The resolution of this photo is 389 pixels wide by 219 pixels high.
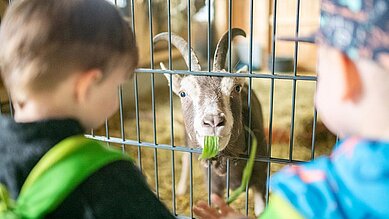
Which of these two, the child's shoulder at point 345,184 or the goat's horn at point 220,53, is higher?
the goat's horn at point 220,53

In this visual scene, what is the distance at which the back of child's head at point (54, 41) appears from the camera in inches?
29.5

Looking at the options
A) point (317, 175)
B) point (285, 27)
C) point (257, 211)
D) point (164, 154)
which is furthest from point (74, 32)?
point (285, 27)

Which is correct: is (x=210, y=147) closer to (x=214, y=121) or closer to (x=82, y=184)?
(x=214, y=121)

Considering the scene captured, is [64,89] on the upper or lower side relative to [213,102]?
upper

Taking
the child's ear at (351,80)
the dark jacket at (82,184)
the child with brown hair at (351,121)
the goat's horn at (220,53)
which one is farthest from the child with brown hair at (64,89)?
the goat's horn at (220,53)

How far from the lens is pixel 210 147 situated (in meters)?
1.55

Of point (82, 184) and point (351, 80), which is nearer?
point (351, 80)

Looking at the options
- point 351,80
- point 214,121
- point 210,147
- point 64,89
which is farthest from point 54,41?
point 214,121

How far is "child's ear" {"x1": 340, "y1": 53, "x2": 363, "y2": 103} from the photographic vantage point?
Answer: 1.90ft

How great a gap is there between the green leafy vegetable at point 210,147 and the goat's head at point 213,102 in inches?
2.6

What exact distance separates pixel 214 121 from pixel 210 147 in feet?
0.56

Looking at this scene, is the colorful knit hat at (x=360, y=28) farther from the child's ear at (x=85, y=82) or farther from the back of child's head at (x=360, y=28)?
the child's ear at (x=85, y=82)

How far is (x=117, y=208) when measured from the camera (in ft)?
2.43

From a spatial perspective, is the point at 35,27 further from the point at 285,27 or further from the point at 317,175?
the point at 285,27
